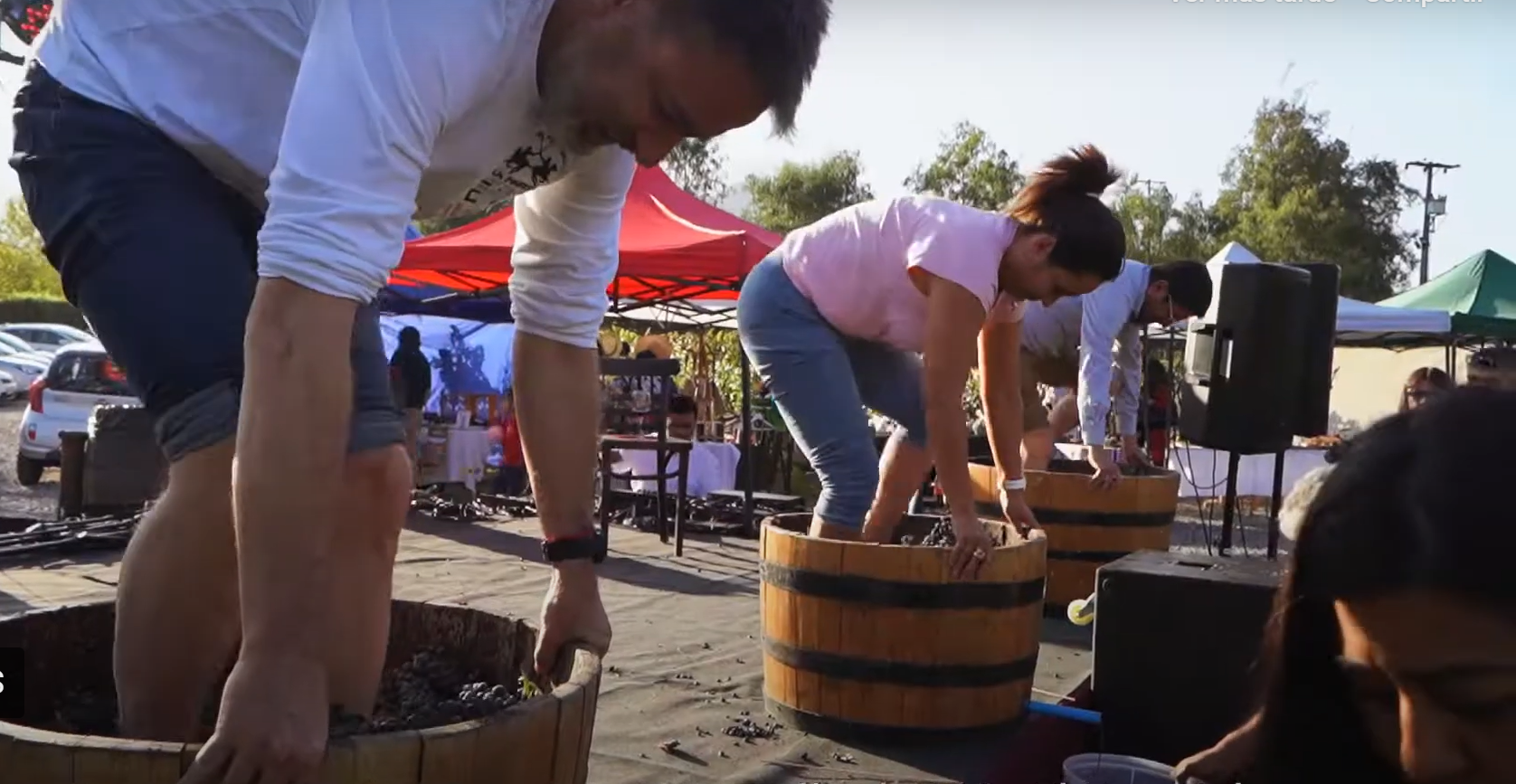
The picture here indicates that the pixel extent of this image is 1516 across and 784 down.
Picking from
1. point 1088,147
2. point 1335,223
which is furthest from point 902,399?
point 1335,223

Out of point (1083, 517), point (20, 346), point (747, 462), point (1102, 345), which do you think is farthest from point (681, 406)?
point (20, 346)

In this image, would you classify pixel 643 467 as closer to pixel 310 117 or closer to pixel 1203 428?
pixel 1203 428

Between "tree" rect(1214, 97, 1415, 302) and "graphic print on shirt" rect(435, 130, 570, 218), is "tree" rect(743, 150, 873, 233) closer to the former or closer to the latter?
"tree" rect(1214, 97, 1415, 302)

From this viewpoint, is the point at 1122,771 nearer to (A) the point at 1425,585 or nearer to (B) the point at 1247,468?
(A) the point at 1425,585

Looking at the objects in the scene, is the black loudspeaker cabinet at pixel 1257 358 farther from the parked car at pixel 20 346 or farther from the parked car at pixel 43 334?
the parked car at pixel 43 334

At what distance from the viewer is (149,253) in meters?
1.26

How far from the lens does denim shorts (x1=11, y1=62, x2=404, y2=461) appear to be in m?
1.25

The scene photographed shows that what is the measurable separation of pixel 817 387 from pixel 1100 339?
248 centimetres

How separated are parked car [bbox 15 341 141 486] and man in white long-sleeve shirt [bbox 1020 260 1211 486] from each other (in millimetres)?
7501

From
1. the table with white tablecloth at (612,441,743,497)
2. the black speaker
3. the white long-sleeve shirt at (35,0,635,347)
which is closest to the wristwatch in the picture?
the white long-sleeve shirt at (35,0,635,347)

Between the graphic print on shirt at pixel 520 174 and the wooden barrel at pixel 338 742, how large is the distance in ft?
2.03

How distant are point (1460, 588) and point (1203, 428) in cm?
442

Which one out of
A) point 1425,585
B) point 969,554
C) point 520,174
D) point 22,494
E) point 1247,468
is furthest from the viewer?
point 1247,468

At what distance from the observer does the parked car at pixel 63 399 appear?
973cm
